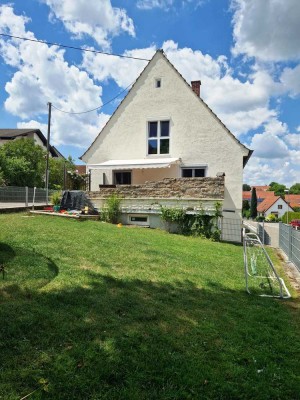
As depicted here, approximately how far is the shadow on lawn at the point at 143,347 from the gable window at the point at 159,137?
57.5 ft

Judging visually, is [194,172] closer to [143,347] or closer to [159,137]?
[159,137]

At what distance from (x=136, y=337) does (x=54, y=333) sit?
50.7 inches

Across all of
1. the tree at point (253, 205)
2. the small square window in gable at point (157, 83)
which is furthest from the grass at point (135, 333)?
the tree at point (253, 205)

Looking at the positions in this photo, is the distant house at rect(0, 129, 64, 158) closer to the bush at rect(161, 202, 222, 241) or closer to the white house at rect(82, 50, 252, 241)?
the white house at rect(82, 50, 252, 241)

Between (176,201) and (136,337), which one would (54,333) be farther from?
(176,201)

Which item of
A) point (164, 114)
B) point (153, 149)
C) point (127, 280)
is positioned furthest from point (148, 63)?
point (127, 280)

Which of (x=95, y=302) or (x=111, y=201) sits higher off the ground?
(x=111, y=201)

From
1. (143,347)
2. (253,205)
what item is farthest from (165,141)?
(253,205)

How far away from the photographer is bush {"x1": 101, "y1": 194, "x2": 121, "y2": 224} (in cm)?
1945

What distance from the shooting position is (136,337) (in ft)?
15.7

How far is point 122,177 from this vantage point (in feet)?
80.3

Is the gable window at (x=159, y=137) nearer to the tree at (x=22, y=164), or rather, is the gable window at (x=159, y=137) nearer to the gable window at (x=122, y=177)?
the gable window at (x=122, y=177)

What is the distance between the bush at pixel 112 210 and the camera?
19.5m

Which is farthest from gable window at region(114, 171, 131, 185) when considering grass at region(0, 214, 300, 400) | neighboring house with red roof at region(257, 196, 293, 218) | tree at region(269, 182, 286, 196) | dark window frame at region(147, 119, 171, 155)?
tree at region(269, 182, 286, 196)
